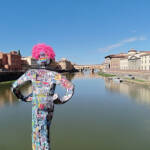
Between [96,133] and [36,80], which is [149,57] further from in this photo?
[36,80]

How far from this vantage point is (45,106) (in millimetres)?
1690

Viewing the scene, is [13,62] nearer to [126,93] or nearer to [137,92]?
[126,93]

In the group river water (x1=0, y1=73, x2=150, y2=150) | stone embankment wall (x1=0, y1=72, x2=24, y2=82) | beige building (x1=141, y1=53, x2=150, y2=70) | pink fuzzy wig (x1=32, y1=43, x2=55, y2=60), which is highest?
beige building (x1=141, y1=53, x2=150, y2=70)

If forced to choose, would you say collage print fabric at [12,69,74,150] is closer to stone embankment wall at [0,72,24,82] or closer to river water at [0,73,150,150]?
river water at [0,73,150,150]

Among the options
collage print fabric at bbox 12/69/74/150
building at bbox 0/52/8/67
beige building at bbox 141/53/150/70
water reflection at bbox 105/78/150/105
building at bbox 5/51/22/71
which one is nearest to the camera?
collage print fabric at bbox 12/69/74/150

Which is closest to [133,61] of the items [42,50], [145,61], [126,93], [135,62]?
[135,62]

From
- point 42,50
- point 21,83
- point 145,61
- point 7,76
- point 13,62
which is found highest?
point 13,62

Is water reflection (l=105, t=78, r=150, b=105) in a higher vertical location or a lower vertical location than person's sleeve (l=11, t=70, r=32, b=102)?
lower

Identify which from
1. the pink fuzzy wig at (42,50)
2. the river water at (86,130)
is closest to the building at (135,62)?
the river water at (86,130)

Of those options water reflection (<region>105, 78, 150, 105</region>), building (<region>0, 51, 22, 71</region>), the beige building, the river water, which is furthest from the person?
the beige building

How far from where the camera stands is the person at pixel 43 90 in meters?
1.70

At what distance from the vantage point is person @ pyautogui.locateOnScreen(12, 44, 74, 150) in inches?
67.1

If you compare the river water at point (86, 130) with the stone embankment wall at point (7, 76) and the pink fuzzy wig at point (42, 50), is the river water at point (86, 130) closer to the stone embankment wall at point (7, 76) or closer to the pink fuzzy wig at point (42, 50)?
the pink fuzzy wig at point (42, 50)

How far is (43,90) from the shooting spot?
5.58 feet
